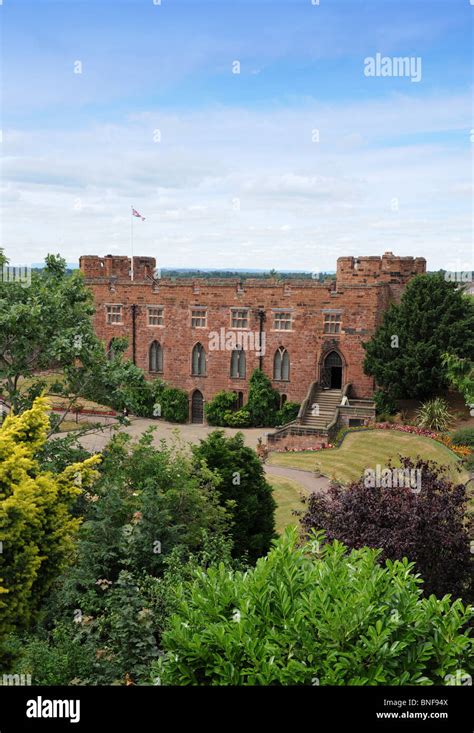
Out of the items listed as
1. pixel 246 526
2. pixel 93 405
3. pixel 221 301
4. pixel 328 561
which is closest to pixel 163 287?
pixel 221 301

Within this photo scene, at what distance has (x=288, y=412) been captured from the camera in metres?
44.0

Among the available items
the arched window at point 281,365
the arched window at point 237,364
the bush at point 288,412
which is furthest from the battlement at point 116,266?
the bush at point 288,412

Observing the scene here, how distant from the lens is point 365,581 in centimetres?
959

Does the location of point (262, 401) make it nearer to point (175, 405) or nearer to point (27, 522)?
point (175, 405)

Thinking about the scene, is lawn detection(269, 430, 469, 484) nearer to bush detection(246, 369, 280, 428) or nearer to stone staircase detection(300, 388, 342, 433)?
stone staircase detection(300, 388, 342, 433)

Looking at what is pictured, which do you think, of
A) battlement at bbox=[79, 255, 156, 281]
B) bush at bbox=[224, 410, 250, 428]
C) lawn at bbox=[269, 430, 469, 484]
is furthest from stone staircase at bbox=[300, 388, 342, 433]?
battlement at bbox=[79, 255, 156, 281]

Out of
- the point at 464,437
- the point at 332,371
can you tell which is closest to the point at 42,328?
the point at 464,437

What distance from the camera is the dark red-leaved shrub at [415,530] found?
17328 mm

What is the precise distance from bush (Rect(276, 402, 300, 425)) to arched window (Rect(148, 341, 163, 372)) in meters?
8.73

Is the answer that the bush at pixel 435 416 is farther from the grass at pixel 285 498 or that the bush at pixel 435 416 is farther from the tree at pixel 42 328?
the tree at pixel 42 328

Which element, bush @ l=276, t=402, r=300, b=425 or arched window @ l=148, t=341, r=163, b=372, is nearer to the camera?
bush @ l=276, t=402, r=300, b=425

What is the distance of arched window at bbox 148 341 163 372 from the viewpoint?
48156 mm

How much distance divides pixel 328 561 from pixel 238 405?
115ft
